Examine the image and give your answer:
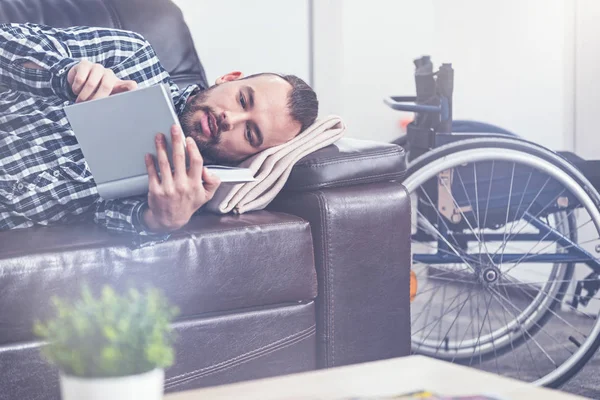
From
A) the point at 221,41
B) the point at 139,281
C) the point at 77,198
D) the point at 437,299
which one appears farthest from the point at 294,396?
the point at 437,299

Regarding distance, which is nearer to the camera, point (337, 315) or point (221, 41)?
point (337, 315)

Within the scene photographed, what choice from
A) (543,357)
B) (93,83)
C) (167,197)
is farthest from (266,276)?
(543,357)

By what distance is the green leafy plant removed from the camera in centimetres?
63

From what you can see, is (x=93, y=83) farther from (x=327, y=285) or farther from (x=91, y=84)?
(x=327, y=285)

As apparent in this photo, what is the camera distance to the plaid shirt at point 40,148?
1.54 meters

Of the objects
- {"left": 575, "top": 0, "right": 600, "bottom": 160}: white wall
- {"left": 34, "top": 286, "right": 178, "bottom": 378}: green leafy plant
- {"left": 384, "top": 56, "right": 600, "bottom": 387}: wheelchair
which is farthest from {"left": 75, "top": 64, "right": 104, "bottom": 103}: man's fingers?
{"left": 575, "top": 0, "right": 600, "bottom": 160}: white wall

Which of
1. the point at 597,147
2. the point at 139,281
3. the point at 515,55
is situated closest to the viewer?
the point at 139,281

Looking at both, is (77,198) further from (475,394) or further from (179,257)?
(475,394)

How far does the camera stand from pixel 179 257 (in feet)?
4.71

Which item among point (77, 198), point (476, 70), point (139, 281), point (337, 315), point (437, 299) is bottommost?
point (437, 299)

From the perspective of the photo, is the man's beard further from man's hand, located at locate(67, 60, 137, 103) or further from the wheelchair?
the wheelchair

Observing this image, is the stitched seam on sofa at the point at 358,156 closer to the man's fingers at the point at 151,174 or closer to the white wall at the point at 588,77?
the man's fingers at the point at 151,174

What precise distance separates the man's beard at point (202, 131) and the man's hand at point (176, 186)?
27 cm

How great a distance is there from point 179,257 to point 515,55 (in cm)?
193
